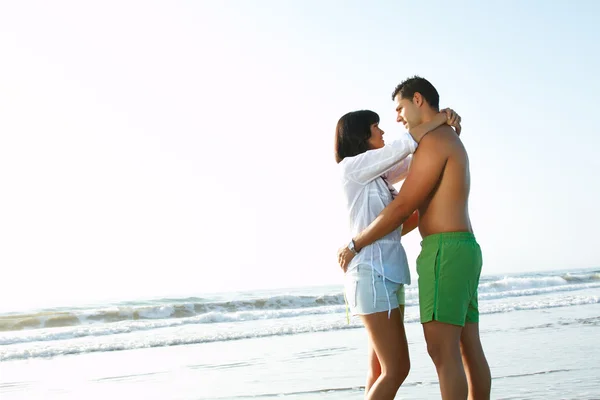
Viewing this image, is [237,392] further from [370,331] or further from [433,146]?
[433,146]

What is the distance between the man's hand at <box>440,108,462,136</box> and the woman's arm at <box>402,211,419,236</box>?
477mm

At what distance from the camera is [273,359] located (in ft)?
24.1

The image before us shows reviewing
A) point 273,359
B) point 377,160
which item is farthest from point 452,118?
point 273,359

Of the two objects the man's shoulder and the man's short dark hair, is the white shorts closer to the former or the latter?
the man's shoulder

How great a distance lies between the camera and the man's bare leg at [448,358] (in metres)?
3.02

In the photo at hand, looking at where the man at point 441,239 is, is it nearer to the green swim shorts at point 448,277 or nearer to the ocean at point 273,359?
the green swim shorts at point 448,277

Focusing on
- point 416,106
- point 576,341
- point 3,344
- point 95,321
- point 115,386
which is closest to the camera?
point 416,106

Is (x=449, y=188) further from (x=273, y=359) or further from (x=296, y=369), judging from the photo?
(x=273, y=359)

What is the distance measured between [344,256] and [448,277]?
49 centimetres

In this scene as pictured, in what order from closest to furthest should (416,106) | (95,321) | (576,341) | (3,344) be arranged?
(416,106) < (576,341) < (3,344) < (95,321)

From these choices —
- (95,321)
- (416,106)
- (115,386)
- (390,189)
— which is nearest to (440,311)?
(390,189)

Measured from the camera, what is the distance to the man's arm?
122 inches

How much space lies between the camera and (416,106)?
3.29 metres

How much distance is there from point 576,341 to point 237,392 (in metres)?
A: 3.81
